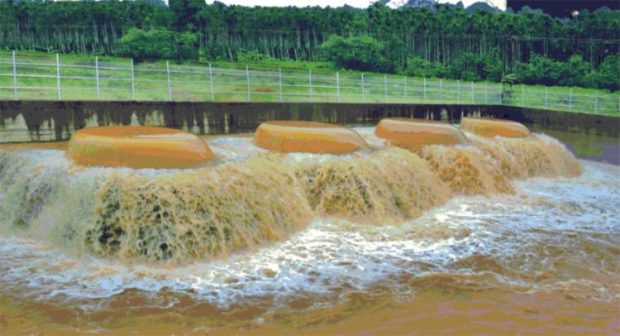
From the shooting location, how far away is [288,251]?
6.57m

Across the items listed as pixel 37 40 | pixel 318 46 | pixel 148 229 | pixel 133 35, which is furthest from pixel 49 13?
pixel 148 229

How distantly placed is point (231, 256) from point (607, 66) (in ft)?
108

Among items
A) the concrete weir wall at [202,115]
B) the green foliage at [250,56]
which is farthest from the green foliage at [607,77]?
the green foliage at [250,56]

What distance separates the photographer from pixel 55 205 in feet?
21.7

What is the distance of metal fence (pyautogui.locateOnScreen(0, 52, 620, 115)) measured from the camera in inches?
942

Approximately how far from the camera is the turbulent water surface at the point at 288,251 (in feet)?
15.8

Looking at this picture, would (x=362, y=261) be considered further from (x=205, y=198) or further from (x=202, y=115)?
(x=202, y=115)

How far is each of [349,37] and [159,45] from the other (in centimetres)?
1342

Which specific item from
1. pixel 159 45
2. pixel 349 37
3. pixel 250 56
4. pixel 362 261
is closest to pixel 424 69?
pixel 349 37

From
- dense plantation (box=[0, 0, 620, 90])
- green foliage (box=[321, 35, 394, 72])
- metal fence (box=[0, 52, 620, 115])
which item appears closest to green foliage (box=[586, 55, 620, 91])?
dense plantation (box=[0, 0, 620, 90])

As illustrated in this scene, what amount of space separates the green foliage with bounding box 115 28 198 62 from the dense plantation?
2.7 inches

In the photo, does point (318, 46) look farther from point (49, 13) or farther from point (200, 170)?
point (200, 170)

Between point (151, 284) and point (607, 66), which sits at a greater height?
point (607, 66)

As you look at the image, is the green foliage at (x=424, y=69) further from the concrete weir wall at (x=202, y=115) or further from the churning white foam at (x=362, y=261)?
the churning white foam at (x=362, y=261)
